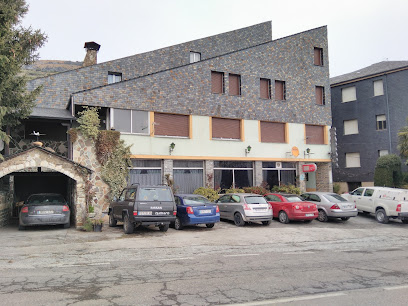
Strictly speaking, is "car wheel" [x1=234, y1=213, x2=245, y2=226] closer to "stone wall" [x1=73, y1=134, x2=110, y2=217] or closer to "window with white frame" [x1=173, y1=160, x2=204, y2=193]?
"window with white frame" [x1=173, y1=160, x2=204, y2=193]

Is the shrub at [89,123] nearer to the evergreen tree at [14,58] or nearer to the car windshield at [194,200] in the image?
the evergreen tree at [14,58]

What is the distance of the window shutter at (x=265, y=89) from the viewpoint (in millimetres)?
25534

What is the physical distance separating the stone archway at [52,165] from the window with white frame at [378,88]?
2745 cm

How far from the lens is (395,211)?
17938 millimetres

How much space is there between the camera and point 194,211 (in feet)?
48.7

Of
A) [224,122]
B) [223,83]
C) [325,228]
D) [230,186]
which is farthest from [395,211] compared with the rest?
[223,83]

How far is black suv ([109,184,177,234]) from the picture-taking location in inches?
525

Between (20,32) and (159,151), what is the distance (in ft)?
30.5

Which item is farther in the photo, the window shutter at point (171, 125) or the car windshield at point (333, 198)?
the window shutter at point (171, 125)

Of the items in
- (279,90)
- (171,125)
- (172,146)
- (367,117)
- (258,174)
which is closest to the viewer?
(172,146)

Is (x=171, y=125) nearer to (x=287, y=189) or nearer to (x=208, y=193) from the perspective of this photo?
(x=208, y=193)

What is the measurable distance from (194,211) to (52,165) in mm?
6051

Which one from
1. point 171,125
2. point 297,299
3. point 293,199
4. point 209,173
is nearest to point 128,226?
point 293,199

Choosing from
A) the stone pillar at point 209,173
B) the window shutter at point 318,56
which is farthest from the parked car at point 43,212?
the window shutter at point 318,56
